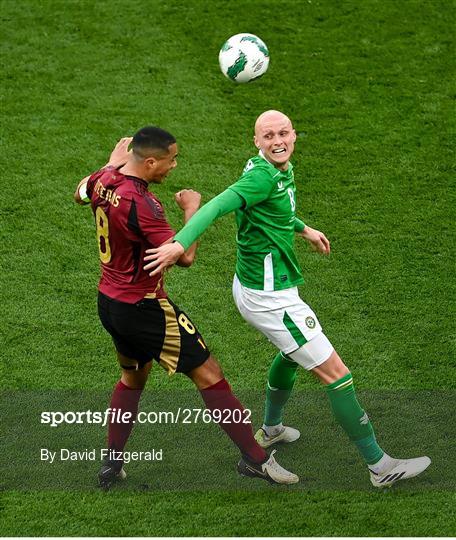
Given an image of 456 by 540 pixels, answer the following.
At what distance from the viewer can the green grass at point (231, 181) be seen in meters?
6.46

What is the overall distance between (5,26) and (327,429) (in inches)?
269

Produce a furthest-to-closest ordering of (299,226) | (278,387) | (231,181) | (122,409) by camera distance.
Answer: (231,181)
(278,387)
(299,226)
(122,409)

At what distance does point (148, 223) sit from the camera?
20.0 feet

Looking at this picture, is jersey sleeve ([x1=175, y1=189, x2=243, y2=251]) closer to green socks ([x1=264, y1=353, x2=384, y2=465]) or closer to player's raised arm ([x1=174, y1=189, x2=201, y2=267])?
player's raised arm ([x1=174, y1=189, x2=201, y2=267])

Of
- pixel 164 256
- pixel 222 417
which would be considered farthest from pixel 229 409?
pixel 164 256

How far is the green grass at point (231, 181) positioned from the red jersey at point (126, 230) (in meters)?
1.23

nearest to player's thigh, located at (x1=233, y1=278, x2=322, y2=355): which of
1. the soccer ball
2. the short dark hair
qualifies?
the short dark hair

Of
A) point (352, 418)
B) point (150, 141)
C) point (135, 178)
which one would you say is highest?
point (150, 141)

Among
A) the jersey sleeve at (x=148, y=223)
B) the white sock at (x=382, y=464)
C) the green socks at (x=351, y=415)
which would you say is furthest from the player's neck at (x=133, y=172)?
the white sock at (x=382, y=464)

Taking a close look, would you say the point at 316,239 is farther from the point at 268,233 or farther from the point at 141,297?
the point at 141,297

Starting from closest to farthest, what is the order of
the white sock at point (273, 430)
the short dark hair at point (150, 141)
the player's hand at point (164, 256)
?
the player's hand at point (164, 256)
the short dark hair at point (150, 141)
the white sock at point (273, 430)

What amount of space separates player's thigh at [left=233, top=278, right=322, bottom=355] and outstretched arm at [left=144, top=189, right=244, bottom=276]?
2.16 feet

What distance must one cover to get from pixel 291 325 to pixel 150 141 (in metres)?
1.32

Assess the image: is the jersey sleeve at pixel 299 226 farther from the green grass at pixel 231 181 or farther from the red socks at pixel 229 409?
the green grass at pixel 231 181
